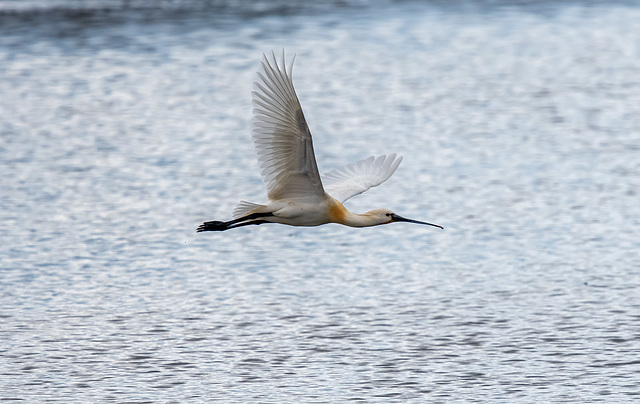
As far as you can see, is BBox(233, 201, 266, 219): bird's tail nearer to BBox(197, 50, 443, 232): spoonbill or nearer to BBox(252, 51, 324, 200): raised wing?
BBox(197, 50, 443, 232): spoonbill

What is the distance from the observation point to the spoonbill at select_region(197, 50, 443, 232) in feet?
31.1

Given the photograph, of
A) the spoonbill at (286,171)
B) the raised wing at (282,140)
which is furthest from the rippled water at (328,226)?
the raised wing at (282,140)

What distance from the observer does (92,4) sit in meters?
27.0

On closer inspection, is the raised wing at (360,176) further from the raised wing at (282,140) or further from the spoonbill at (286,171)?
the raised wing at (282,140)

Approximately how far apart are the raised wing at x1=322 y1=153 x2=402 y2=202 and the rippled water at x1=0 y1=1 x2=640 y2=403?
1.13 meters

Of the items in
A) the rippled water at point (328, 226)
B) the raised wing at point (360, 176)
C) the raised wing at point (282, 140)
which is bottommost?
the rippled water at point (328, 226)

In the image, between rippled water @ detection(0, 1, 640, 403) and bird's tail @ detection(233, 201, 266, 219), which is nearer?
bird's tail @ detection(233, 201, 266, 219)

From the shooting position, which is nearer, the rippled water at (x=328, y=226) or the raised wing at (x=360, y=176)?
the rippled water at (x=328, y=226)

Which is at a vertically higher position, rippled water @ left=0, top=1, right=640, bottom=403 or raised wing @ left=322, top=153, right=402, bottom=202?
raised wing @ left=322, top=153, right=402, bottom=202

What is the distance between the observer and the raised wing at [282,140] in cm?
946

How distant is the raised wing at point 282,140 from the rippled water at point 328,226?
1436 mm

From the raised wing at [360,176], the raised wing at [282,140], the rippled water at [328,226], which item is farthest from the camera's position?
the raised wing at [360,176]

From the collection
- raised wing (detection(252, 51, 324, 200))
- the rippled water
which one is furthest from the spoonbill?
the rippled water

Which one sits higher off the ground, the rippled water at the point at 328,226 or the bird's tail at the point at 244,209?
the bird's tail at the point at 244,209
